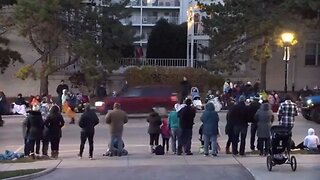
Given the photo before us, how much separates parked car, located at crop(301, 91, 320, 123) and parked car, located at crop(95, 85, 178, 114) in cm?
600

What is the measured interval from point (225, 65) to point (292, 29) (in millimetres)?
5244

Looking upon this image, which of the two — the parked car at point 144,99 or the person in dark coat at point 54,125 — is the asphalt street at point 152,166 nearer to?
the person in dark coat at point 54,125

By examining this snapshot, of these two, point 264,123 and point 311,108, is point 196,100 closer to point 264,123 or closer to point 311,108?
point 311,108

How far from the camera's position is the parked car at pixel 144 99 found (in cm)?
3120

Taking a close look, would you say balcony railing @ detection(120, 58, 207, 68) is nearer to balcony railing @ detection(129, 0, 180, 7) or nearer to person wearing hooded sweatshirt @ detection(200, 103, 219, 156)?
person wearing hooded sweatshirt @ detection(200, 103, 219, 156)

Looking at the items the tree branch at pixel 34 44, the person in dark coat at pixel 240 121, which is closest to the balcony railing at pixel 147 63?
the tree branch at pixel 34 44

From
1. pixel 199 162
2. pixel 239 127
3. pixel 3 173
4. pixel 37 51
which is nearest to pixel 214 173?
pixel 199 162

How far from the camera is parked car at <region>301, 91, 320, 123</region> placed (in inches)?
1142

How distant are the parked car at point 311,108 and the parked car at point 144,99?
5997 millimetres

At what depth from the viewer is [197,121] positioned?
2988 centimetres

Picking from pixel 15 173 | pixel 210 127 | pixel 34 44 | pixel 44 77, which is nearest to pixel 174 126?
pixel 210 127

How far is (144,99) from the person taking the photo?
3125 cm

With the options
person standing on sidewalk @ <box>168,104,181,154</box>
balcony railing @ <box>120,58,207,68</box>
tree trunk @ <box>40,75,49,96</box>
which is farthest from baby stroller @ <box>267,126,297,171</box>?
balcony railing @ <box>120,58,207,68</box>

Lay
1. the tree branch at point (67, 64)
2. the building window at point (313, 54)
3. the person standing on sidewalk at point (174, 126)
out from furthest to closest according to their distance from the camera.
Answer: the building window at point (313, 54) → the tree branch at point (67, 64) → the person standing on sidewalk at point (174, 126)
